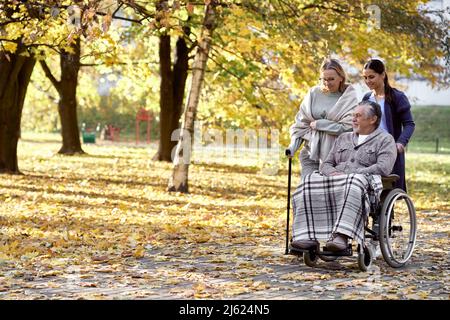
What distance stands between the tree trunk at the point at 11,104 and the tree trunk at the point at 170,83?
6777 mm

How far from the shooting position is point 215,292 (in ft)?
19.9

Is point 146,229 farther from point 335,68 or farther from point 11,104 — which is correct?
point 11,104

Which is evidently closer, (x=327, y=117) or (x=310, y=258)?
(x=310, y=258)

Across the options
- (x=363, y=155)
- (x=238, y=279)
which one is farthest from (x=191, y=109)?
(x=238, y=279)

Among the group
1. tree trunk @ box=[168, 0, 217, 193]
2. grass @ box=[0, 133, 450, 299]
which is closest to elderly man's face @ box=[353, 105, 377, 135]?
grass @ box=[0, 133, 450, 299]

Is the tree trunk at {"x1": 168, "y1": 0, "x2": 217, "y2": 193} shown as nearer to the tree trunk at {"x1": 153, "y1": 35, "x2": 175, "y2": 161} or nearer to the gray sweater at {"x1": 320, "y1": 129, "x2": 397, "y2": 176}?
the gray sweater at {"x1": 320, "y1": 129, "x2": 397, "y2": 176}

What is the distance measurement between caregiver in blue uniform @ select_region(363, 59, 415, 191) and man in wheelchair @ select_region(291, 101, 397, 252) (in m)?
0.47

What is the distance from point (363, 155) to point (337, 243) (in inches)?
32.3

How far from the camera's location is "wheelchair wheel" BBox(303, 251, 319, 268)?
7203 mm

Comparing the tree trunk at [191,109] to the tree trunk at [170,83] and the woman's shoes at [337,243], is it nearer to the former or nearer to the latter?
the woman's shoes at [337,243]

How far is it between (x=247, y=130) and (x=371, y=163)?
52.7 ft

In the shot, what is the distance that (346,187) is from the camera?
6.96 metres
